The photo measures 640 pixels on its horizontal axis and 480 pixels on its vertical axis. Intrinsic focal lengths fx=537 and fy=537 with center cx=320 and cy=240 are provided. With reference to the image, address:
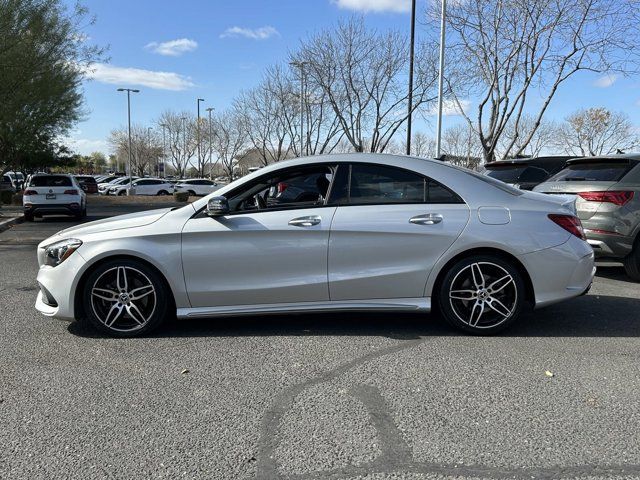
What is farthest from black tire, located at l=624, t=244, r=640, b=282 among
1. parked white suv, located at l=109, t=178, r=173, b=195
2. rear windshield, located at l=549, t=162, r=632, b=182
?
parked white suv, located at l=109, t=178, r=173, b=195

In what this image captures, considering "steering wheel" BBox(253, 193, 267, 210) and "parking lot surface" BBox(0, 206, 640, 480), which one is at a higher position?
"steering wheel" BBox(253, 193, 267, 210)

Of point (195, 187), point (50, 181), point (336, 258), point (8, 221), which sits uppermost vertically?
point (50, 181)

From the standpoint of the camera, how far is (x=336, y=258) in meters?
4.68

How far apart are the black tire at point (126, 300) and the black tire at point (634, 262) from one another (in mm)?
5965

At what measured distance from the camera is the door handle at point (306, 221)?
467 cm

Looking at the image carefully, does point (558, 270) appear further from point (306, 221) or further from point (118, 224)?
point (118, 224)

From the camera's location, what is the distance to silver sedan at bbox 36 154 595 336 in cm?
467

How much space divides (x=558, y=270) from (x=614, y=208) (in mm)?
2968

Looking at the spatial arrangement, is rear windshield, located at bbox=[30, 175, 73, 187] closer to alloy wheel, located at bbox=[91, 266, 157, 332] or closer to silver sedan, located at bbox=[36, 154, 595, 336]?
silver sedan, located at bbox=[36, 154, 595, 336]

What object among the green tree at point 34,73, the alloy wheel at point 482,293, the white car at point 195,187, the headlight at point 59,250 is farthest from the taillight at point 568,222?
the white car at point 195,187

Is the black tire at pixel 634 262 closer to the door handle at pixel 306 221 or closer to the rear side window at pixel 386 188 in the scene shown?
the rear side window at pixel 386 188

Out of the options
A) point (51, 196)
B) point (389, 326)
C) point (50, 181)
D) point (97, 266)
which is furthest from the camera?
point (50, 181)

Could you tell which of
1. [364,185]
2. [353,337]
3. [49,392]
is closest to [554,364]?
[353,337]

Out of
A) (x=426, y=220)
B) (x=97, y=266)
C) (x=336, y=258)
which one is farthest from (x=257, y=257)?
(x=426, y=220)
